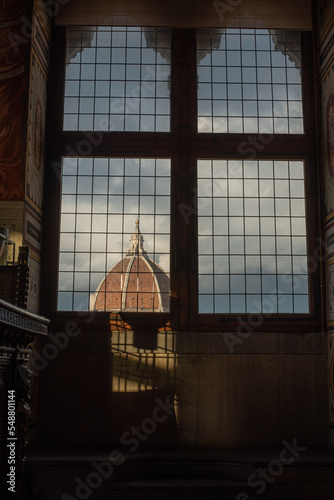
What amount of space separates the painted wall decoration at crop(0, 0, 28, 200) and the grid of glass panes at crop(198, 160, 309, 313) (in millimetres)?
2474

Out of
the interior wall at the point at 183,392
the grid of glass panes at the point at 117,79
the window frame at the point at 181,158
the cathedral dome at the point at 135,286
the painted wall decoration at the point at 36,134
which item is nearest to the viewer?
the painted wall decoration at the point at 36,134

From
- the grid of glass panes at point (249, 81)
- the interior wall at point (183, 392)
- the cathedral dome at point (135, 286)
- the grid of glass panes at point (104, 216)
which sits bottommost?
the interior wall at point (183, 392)

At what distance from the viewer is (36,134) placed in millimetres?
7297

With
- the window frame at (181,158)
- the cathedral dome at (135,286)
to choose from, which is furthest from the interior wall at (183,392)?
the cathedral dome at (135,286)

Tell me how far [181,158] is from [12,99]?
2.35m

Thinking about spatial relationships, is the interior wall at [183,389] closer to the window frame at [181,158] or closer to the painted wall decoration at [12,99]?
the window frame at [181,158]

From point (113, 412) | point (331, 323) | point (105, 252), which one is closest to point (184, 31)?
point (105, 252)

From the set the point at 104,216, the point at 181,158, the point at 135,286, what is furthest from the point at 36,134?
the point at 135,286

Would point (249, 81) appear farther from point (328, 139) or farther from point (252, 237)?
point (252, 237)

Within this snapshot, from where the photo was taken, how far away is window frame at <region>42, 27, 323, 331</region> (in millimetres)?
7453

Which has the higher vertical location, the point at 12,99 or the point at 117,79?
the point at 117,79

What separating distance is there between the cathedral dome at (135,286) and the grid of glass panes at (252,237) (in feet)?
1.80

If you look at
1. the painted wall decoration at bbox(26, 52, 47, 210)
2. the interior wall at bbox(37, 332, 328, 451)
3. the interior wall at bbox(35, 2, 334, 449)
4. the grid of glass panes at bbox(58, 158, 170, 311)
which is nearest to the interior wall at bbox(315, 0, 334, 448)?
the interior wall at bbox(35, 2, 334, 449)

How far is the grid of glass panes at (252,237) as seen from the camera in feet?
24.9
